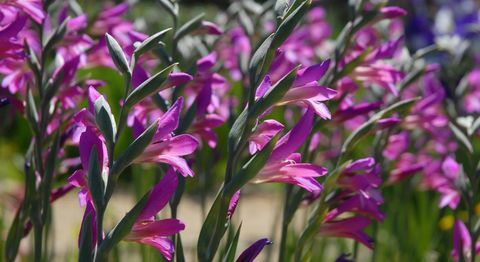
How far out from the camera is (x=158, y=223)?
1.23 meters

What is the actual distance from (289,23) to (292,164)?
21 centimetres

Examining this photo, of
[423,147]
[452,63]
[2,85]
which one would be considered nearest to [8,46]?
[2,85]

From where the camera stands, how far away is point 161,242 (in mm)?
1245

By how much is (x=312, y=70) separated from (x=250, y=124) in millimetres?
145

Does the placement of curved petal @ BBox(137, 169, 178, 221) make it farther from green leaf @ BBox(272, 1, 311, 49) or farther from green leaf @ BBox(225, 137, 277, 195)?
green leaf @ BBox(272, 1, 311, 49)

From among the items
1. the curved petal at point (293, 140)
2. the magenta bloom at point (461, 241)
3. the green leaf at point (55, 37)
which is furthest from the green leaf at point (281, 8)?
the magenta bloom at point (461, 241)

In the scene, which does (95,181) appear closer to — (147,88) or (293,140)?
(147,88)

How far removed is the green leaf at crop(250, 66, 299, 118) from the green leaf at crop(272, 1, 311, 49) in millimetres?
59

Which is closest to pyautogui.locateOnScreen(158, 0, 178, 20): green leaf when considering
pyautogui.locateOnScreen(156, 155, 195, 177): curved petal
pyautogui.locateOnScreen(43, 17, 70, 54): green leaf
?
pyautogui.locateOnScreen(43, 17, 70, 54): green leaf

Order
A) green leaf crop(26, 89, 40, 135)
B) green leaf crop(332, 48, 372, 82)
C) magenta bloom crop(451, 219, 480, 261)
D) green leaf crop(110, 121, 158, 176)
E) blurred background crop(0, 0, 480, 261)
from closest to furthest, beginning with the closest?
green leaf crop(110, 121, 158, 176) → green leaf crop(26, 89, 40, 135) → green leaf crop(332, 48, 372, 82) → magenta bloom crop(451, 219, 480, 261) → blurred background crop(0, 0, 480, 261)

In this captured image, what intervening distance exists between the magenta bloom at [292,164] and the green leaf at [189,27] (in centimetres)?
56

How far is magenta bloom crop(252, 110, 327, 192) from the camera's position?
129 cm

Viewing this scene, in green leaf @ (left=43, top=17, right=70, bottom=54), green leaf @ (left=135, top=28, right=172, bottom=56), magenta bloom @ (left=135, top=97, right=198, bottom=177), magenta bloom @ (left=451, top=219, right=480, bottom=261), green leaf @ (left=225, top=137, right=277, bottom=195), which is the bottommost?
magenta bloom @ (left=451, top=219, right=480, bottom=261)

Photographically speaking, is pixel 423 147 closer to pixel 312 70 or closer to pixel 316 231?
pixel 316 231
